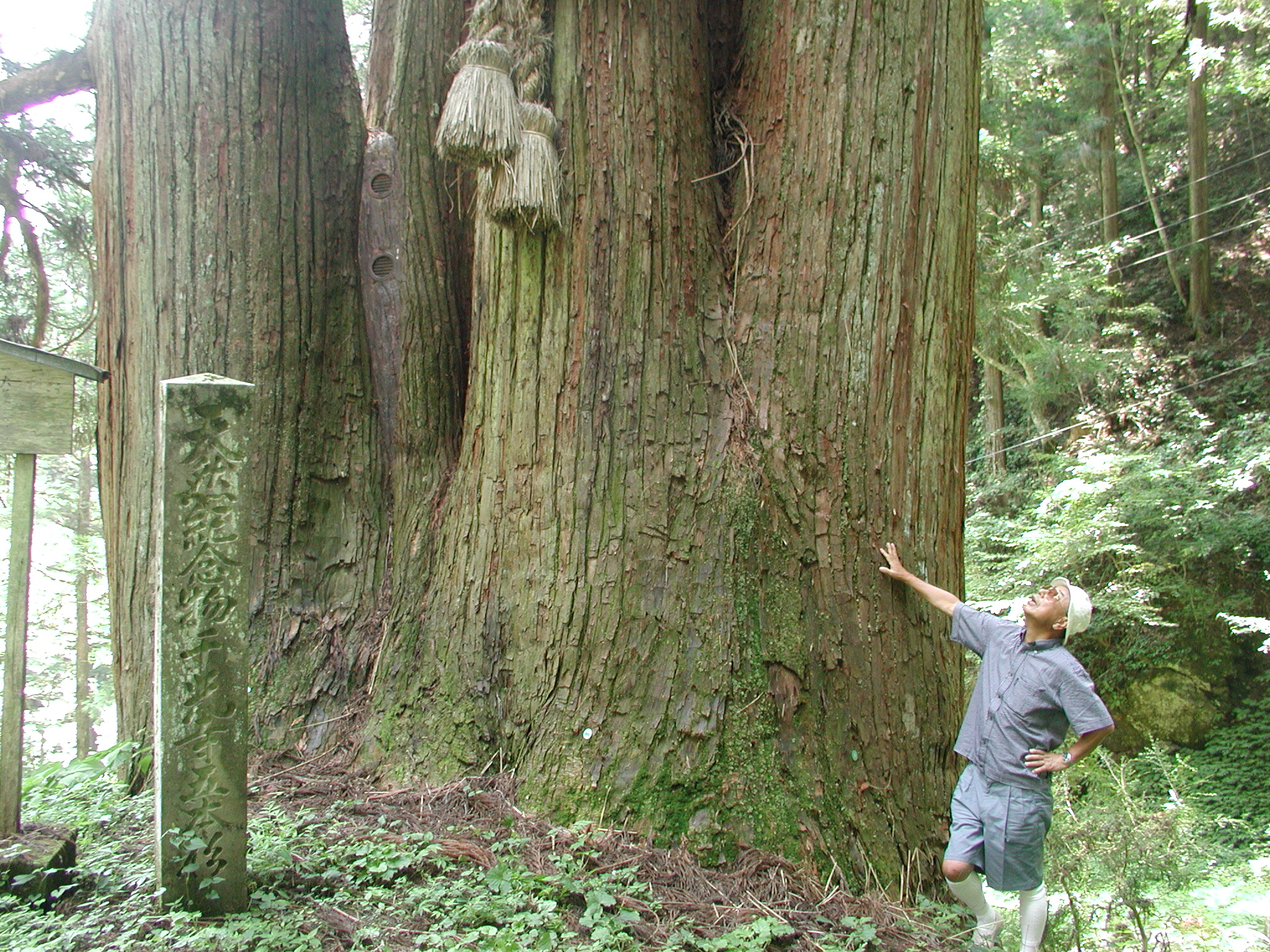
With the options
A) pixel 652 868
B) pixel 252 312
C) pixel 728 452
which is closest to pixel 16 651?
pixel 252 312

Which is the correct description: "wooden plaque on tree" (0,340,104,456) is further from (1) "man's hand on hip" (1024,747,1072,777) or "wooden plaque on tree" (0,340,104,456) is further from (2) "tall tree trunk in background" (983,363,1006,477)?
(2) "tall tree trunk in background" (983,363,1006,477)

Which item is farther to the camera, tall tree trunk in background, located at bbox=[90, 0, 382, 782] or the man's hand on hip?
tall tree trunk in background, located at bbox=[90, 0, 382, 782]

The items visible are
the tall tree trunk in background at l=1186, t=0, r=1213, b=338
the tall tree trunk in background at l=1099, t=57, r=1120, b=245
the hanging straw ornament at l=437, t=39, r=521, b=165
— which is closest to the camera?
the hanging straw ornament at l=437, t=39, r=521, b=165

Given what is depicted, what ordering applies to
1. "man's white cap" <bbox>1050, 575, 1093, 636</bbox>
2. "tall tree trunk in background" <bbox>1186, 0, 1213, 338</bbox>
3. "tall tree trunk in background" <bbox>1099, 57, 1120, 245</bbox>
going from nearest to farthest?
1. "man's white cap" <bbox>1050, 575, 1093, 636</bbox>
2. "tall tree trunk in background" <bbox>1186, 0, 1213, 338</bbox>
3. "tall tree trunk in background" <bbox>1099, 57, 1120, 245</bbox>

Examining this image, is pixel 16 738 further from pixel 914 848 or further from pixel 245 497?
pixel 914 848

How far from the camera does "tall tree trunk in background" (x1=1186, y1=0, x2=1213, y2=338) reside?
1466cm

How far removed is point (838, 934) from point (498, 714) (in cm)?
153

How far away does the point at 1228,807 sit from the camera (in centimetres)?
943

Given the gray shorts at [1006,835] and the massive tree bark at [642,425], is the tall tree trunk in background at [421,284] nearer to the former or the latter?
the massive tree bark at [642,425]

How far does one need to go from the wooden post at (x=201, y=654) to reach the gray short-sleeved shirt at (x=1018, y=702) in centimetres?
263

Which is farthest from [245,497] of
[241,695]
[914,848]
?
[914,848]

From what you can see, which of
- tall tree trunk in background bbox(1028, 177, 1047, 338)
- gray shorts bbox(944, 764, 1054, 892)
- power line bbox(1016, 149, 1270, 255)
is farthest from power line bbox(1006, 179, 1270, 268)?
gray shorts bbox(944, 764, 1054, 892)

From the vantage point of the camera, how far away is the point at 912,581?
11.1ft

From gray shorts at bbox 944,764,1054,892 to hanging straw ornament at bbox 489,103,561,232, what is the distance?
9.37ft
